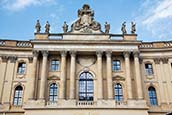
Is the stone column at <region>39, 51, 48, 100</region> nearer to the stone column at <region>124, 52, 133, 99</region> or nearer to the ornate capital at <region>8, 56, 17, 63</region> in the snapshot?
the ornate capital at <region>8, 56, 17, 63</region>

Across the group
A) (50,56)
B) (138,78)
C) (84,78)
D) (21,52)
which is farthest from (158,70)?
(21,52)

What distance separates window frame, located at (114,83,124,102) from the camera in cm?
3175

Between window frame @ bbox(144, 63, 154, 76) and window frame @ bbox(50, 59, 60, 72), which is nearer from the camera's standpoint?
window frame @ bbox(50, 59, 60, 72)

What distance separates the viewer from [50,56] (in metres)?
34.0

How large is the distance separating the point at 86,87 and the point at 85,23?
936cm

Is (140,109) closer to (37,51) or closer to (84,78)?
(84,78)

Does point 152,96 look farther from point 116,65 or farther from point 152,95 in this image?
point 116,65

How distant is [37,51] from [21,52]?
3584 mm

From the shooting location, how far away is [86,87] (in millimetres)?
32250

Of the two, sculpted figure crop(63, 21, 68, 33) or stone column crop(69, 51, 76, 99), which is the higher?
sculpted figure crop(63, 21, 68, 33)

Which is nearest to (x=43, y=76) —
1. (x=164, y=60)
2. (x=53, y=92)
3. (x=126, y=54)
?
(x=53, y=92)

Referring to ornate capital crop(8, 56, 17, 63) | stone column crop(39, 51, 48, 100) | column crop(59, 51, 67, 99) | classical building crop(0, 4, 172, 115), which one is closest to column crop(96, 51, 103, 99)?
classical building crop(0, 4, 172, 115)

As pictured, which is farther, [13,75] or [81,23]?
[81,23]

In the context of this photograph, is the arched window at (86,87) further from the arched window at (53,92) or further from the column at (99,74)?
the arched window at (53,92)
